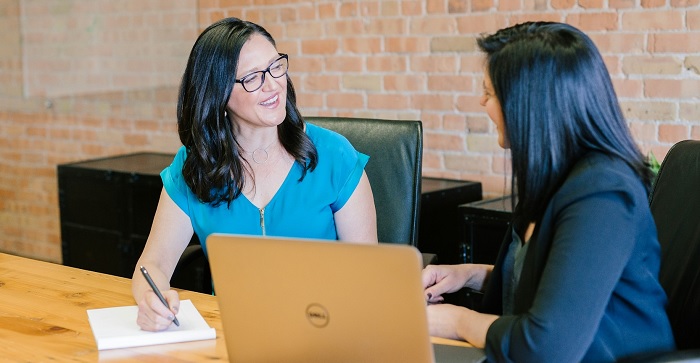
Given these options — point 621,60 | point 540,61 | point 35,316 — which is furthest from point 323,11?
point 540,61

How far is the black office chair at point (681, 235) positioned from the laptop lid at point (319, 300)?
25.8 inches

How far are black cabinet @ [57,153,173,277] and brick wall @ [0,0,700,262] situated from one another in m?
0.48

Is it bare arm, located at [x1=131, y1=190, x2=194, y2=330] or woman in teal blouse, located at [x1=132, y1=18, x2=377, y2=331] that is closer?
bare arm, located at [x1=131, y1=190, x2=194, y2=330]

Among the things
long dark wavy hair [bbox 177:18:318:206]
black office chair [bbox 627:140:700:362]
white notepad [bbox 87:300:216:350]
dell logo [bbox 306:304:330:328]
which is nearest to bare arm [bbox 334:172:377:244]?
long dark wavy hair [bbox 177:18:318:206]

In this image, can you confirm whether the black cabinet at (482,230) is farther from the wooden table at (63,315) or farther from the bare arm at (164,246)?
the wooden table at (63,315)

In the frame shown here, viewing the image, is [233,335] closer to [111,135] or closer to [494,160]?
[494,160]

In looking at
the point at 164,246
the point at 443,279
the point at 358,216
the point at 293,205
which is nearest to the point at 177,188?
the point at 164,246

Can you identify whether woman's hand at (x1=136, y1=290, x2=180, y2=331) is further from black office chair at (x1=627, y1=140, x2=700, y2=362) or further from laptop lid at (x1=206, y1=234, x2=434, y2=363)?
black office chair at (x1=627, y1=140, x2=700, y2=362)

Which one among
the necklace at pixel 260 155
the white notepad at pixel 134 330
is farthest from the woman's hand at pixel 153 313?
the necklace at pixel 260 155

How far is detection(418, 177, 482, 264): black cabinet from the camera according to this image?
10.1 ft

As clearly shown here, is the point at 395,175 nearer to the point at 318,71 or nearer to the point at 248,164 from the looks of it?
the point at 248,164

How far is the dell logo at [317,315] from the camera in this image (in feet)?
4.20

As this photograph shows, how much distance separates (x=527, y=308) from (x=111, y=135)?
3.35 meters

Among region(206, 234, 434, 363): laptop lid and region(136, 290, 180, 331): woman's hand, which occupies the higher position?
region(206, 234, 434, 363): laptop lid
